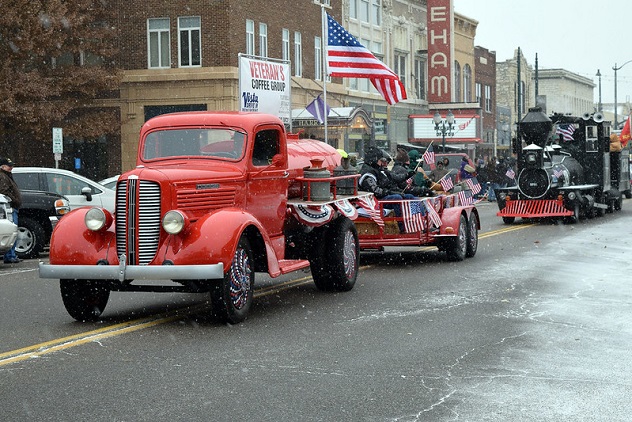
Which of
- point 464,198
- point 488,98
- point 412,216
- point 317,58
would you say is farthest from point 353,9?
point 412,216

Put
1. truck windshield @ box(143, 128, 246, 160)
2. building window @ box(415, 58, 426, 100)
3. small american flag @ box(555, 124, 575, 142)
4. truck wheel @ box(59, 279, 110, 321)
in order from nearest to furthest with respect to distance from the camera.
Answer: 1. truck wheel @ box(59, 279, 110, 321)
2. truck windshield @ box(143, 128, 246, 160)
3. small american flag @ box(555, 124, 575, 142)
4. building window @ box(415, 58, 426, 100)

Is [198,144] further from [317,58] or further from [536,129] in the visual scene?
[317,58]

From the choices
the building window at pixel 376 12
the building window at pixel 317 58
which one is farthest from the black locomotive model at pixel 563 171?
the building window at pixel 376 12

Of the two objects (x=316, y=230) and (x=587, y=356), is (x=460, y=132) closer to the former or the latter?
(x=316, y=230)

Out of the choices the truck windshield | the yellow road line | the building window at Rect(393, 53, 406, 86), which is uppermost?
the building window at Rect(393, 53, 406, 86)

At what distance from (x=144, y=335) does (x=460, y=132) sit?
168 feet

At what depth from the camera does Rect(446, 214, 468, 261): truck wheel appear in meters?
16.8

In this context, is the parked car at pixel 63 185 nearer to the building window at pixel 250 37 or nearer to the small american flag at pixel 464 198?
the small american flag at pixel 464 198

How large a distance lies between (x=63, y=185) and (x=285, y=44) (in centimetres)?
2362

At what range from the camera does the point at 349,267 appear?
13.2m

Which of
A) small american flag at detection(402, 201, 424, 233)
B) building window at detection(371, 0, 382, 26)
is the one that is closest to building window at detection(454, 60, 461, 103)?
building window at detection(371, 0, 382, 26)

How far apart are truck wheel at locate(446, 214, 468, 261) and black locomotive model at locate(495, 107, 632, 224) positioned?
9.63 m

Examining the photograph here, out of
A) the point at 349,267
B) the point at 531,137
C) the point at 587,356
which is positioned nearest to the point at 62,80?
the point at 531,137

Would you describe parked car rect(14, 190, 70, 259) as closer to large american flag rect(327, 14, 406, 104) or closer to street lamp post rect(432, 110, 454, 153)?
large american flag rect(327, 14, 406, 104)
